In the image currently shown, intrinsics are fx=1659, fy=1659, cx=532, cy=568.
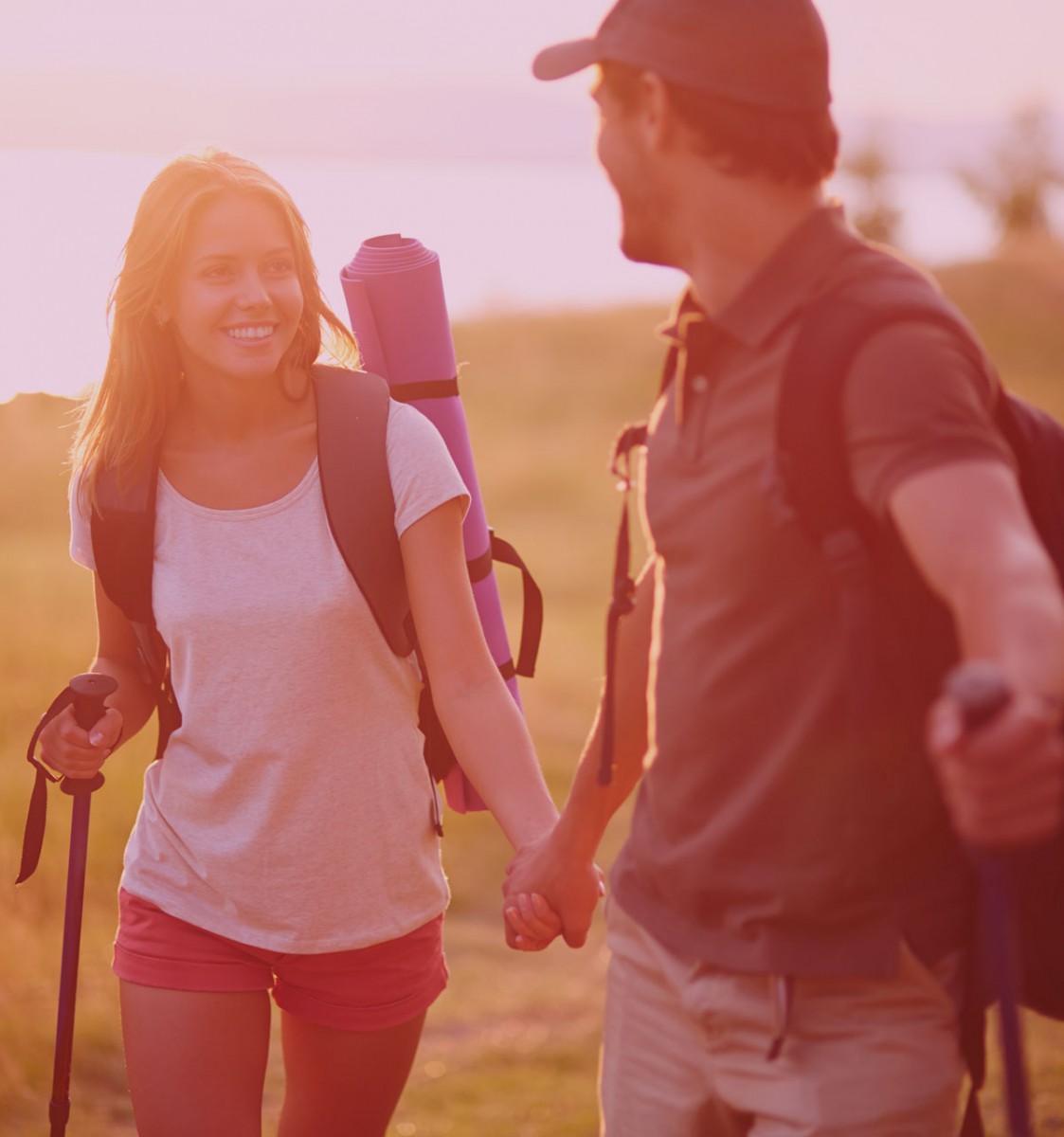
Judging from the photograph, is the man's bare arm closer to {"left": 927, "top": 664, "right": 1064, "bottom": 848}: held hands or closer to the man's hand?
the man's hand

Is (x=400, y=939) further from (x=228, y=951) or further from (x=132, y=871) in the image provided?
(x=132, y=871)

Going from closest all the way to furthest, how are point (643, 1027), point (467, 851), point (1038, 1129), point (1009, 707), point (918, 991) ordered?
1. point (1009, 707)
2. point (918, 991)
3. point (643, 1027)
4. point (1038, 1129)
5. point (467, 851)

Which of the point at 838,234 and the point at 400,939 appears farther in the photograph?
the point at 400,939

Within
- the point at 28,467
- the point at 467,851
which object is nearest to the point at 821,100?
the point at 467,851

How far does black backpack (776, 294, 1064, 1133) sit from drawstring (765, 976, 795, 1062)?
258 millimetres

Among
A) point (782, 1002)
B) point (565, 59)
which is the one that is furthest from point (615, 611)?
point (565, 59)

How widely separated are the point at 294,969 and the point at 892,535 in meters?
1.83

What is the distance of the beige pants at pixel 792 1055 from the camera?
2.43 meters

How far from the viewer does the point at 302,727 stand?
342 centimetres

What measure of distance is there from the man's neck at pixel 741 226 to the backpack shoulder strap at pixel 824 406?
251 millimetres

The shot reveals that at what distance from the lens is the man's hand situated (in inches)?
125

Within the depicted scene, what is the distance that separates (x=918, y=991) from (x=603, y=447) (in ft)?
94.0

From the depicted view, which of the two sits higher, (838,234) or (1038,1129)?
(838,234)

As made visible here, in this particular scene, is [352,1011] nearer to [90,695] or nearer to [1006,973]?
[90,695]
